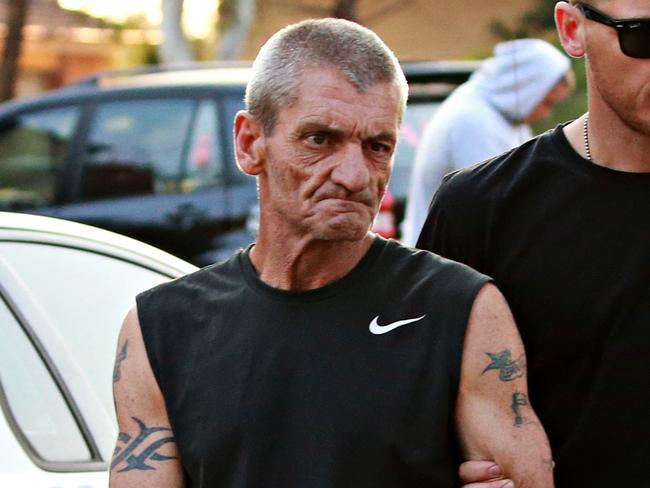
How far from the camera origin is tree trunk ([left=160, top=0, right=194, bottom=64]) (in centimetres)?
1920

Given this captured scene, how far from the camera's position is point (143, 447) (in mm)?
2748

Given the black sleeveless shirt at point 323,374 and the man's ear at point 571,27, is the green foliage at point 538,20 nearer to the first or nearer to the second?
the man's ear at point 571,27

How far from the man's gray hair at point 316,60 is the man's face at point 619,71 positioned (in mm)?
356

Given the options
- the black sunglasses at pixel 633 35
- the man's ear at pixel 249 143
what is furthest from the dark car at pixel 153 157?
the black sunglasses at pixel 633 35

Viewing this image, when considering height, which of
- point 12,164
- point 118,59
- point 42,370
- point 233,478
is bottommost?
point 118,59

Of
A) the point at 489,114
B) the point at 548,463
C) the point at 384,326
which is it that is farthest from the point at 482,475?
the point at 489,114

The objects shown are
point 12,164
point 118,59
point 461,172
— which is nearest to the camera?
point 461,172

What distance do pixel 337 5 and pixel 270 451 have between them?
11228 millimetres

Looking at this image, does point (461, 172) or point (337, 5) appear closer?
point (461, 172)

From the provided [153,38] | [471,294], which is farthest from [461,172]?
[153,38]

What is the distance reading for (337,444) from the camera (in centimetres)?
254

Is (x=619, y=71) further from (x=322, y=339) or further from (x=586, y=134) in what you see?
(x=322, y=339)

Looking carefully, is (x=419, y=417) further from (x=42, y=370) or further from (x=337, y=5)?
(x=337, y=5)

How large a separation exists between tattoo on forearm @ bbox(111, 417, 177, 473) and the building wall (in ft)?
60.0
